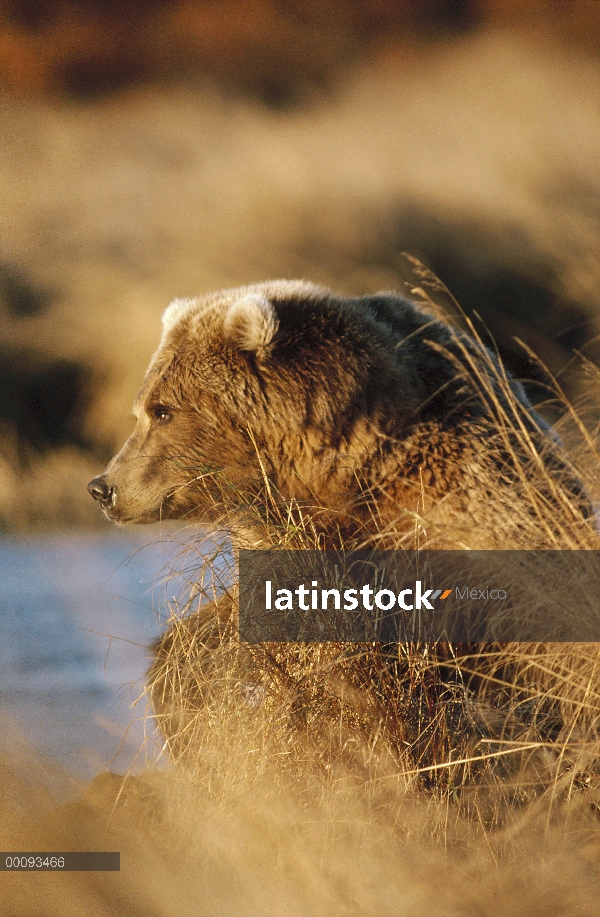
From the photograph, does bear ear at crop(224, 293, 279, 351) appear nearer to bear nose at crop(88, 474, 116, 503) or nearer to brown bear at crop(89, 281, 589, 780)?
brown bear at crop(89, 281, 589, 780)

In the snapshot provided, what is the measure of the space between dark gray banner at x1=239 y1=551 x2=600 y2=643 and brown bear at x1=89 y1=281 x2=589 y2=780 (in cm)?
7

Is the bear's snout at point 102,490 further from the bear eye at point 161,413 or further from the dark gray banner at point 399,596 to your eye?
the dark gray banner at point 399,596

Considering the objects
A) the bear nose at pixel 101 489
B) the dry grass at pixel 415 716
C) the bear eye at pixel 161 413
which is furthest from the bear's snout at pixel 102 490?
the dry grass at pixel 415 716

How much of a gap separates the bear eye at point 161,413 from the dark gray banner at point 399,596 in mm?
876

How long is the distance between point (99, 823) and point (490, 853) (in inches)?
55.2

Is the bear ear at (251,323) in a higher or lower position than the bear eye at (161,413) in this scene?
higher

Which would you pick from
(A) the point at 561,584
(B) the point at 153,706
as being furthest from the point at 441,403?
(B) the point at 153,706

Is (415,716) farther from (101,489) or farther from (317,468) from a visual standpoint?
(101,489)

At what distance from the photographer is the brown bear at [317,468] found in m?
3.64

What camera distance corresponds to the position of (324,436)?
4160 mm

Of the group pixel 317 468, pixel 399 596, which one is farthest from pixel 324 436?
pixel 399 596

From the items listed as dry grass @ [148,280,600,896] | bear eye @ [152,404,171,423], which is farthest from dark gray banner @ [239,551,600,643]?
bear eye @ [152,404,171,423]

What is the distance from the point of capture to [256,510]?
393 cm

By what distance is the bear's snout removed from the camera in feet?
14.8
